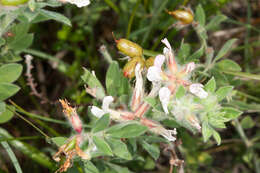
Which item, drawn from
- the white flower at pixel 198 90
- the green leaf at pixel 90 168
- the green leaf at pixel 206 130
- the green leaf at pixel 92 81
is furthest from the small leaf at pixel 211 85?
the green leaf at pixel 90 168

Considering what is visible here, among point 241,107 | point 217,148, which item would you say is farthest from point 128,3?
point 217,148

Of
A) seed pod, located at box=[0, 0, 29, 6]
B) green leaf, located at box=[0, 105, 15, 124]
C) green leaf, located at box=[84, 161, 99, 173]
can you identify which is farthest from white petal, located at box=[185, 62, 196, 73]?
green leaf, located at box=[0, 105, 15, 124]

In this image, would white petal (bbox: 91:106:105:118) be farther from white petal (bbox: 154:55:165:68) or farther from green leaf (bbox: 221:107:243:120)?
green leaf (bbox: 221:107:243:120)

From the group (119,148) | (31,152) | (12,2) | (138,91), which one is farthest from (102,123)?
(31,152)

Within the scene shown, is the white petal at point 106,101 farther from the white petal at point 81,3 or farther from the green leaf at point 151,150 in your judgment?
the white petal at point 81,3

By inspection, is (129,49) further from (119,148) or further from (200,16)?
(200,16)
